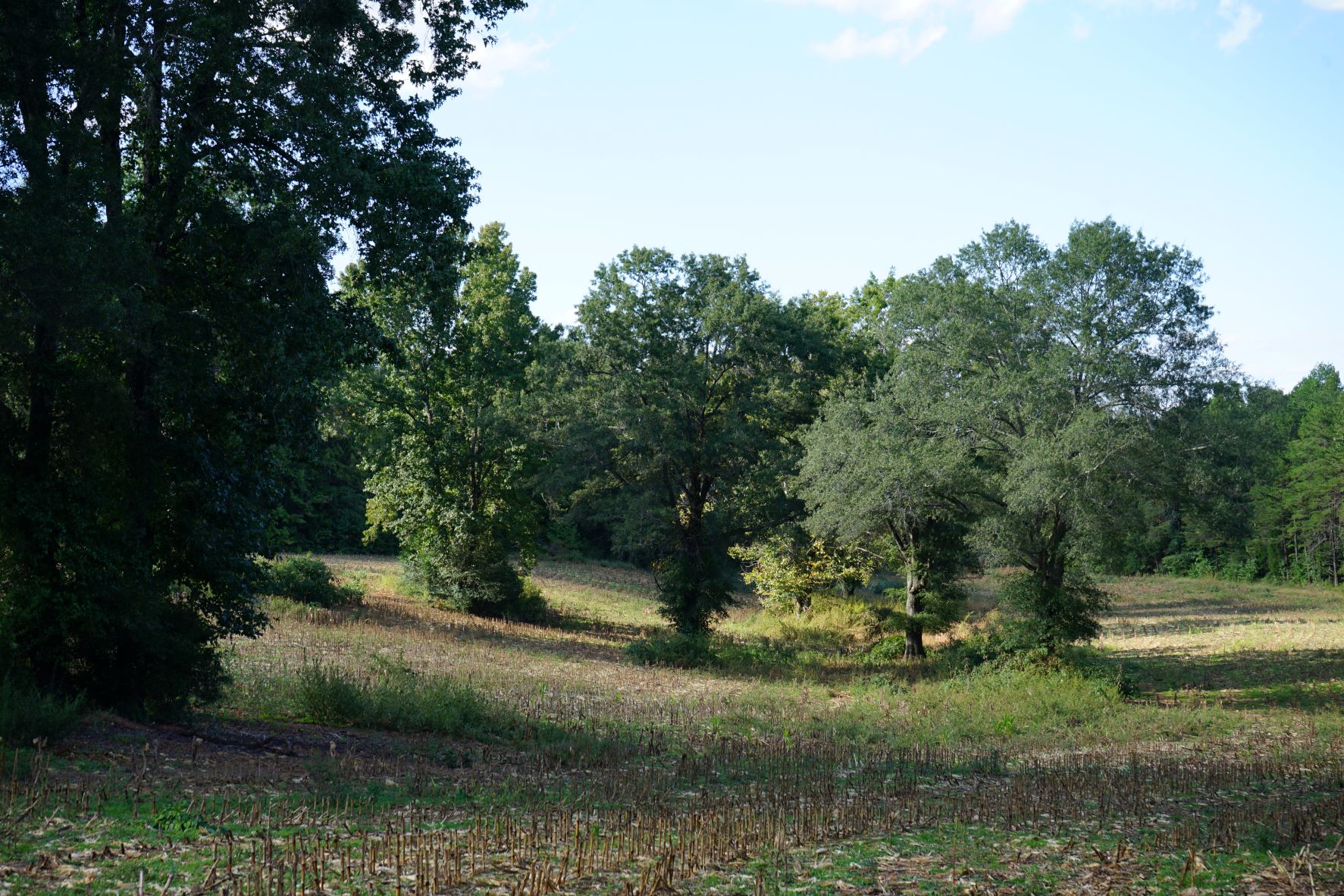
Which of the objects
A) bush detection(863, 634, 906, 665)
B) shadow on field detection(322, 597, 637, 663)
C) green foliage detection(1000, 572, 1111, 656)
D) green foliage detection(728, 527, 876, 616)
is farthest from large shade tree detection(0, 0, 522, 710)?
green foliage detection(728, 527, 876, 616)

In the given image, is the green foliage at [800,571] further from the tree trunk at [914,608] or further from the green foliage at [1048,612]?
the green foliage at [1048,612]

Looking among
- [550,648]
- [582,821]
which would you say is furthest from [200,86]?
[550,648]

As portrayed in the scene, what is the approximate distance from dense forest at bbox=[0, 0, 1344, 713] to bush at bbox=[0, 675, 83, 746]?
830 millimetres

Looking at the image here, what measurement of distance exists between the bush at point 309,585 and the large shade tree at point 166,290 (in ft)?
50.6

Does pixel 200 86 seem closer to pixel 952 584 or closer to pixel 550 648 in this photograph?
pixel 550 648

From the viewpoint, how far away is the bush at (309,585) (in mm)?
28281

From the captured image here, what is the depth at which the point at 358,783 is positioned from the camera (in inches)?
386

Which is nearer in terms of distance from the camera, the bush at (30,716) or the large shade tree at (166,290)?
the bush at (30,716)

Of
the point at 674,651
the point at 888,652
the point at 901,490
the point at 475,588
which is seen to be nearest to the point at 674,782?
the point at 901,490

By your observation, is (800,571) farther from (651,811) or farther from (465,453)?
(651,811)

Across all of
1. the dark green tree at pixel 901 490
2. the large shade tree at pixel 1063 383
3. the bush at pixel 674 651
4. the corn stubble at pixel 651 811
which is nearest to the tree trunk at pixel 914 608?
the dark green tree at pixel 901 490

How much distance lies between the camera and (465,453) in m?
32.9

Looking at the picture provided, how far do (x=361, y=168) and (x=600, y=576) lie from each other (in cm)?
4058

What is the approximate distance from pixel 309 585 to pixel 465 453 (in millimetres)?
6874
